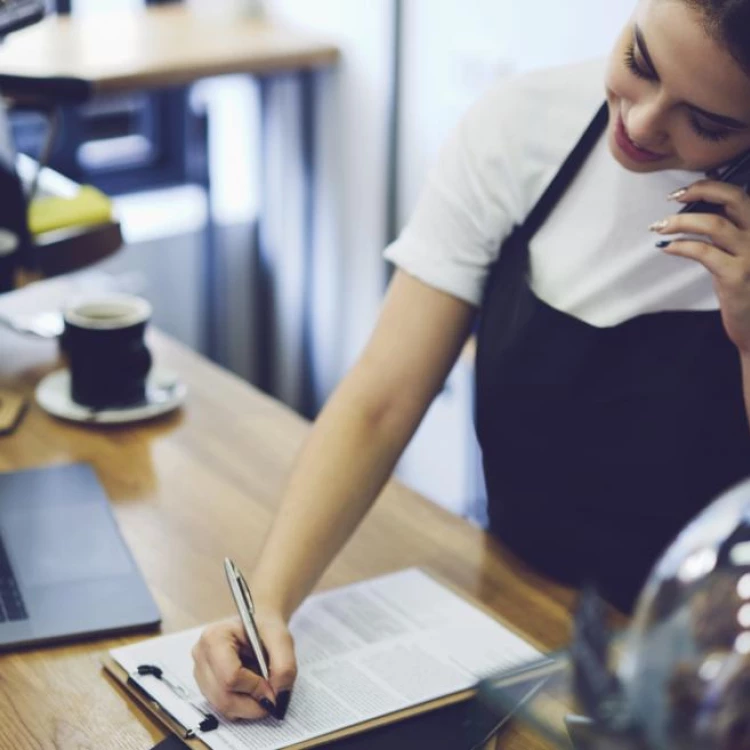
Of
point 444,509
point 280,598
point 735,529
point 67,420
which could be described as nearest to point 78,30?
point 67,420

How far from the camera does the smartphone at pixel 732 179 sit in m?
1.13

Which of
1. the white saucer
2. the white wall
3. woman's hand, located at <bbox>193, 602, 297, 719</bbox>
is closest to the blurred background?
the white wall

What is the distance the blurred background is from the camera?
2879 mm

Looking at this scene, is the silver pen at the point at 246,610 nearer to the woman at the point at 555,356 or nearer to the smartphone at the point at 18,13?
the woman at the point at 555,356

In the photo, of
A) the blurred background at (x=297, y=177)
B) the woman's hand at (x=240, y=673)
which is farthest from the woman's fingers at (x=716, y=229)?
the blurred background at (x=297, y=177)

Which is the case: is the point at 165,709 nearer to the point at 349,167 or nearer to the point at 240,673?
the point at 240,673

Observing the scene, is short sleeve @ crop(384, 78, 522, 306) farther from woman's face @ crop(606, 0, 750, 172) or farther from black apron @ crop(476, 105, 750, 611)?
woman's face @ crop(606, 0, 750, 172)

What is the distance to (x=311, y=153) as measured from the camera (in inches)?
126

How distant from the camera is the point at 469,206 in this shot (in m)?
1.28

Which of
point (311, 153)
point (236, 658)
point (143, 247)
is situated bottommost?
point (143, 247)

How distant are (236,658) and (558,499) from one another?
1.32 ft

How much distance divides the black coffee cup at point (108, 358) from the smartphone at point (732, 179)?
640 millimetres

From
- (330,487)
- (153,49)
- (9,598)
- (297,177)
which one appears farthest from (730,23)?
(297,177)

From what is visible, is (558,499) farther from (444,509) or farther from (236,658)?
(236,658)
